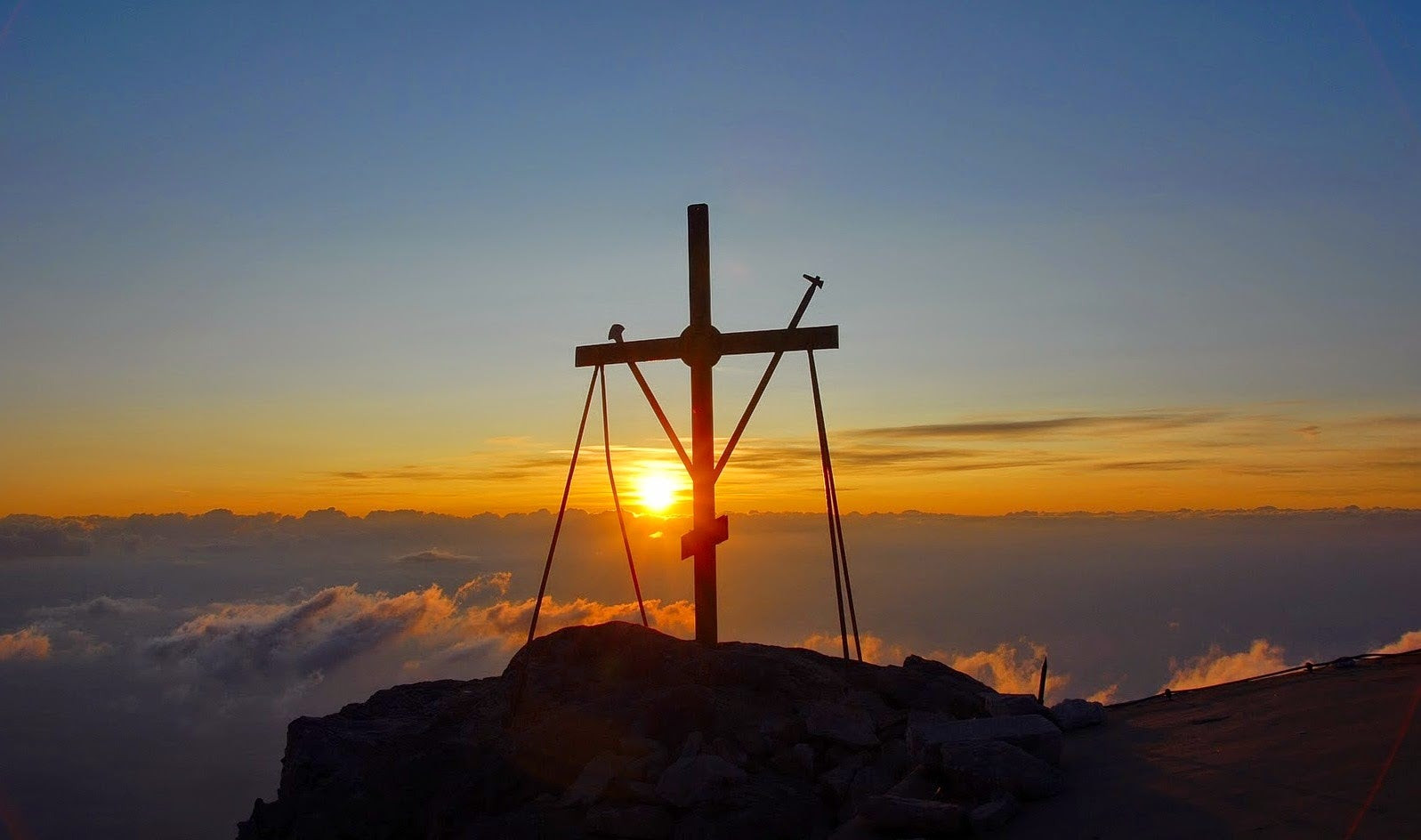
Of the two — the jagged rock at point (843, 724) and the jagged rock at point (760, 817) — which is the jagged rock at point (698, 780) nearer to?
the jagged rock at point (760, 817)

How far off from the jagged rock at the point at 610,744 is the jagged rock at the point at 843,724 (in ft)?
0.07

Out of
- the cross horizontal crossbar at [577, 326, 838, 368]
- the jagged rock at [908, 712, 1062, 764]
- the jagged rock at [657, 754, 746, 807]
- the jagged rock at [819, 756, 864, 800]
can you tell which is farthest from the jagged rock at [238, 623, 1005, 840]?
the cross horizontal crossbar at [577, 326, 838, 368]

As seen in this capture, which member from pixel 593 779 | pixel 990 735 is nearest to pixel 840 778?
pixel 990 735

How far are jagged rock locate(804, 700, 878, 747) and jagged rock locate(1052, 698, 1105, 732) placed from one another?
2.33 m

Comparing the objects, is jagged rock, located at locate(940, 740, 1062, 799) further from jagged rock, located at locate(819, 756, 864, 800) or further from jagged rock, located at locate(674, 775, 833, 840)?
jagged rock, located at locate(674, 775, 833, 840)

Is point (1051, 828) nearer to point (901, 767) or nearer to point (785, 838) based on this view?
point (901, 767)

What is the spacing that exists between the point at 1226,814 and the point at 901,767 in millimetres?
2790

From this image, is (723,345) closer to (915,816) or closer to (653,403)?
(653,403)

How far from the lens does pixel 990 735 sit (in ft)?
29.9

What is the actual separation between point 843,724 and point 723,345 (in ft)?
16.7

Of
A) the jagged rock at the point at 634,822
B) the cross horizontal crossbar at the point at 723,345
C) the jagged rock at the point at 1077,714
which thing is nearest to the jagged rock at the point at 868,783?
the jagged rock at the point at 634,822

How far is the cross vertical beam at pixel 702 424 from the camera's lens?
12586 millimetres

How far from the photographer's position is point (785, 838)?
856 centimetres

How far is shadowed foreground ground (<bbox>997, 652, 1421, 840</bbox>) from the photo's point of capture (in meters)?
6.95
